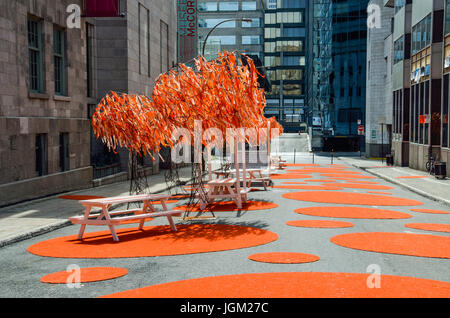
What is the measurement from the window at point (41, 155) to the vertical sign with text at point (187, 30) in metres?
17.5

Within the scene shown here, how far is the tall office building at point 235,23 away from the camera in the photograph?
122363 millimetres

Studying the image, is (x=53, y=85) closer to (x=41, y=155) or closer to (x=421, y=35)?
(x=41, y=155)

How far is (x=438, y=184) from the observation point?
23719 mm

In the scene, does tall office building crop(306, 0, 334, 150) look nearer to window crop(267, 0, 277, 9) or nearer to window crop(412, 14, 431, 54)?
window crop(412, 14, 431, 54)

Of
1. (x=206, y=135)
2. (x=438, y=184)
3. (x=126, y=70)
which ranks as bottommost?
(x=438, y=184)

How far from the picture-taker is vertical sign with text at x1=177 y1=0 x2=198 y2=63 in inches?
1409

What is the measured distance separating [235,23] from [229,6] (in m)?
4.11

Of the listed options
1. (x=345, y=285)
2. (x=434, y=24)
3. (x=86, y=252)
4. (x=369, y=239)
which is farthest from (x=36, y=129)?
(x=434, y=24)

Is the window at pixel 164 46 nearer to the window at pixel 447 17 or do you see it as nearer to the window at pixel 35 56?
the window at pixel 35 56

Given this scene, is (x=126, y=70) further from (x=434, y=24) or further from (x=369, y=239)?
(x=369, y=239)

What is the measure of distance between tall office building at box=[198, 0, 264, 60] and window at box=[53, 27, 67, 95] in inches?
4014

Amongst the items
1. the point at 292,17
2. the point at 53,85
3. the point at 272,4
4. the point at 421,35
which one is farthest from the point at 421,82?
the point at 272,4

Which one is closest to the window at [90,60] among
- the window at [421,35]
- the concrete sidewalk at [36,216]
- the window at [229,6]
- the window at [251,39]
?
the concrete sidewalk at [36,216]
